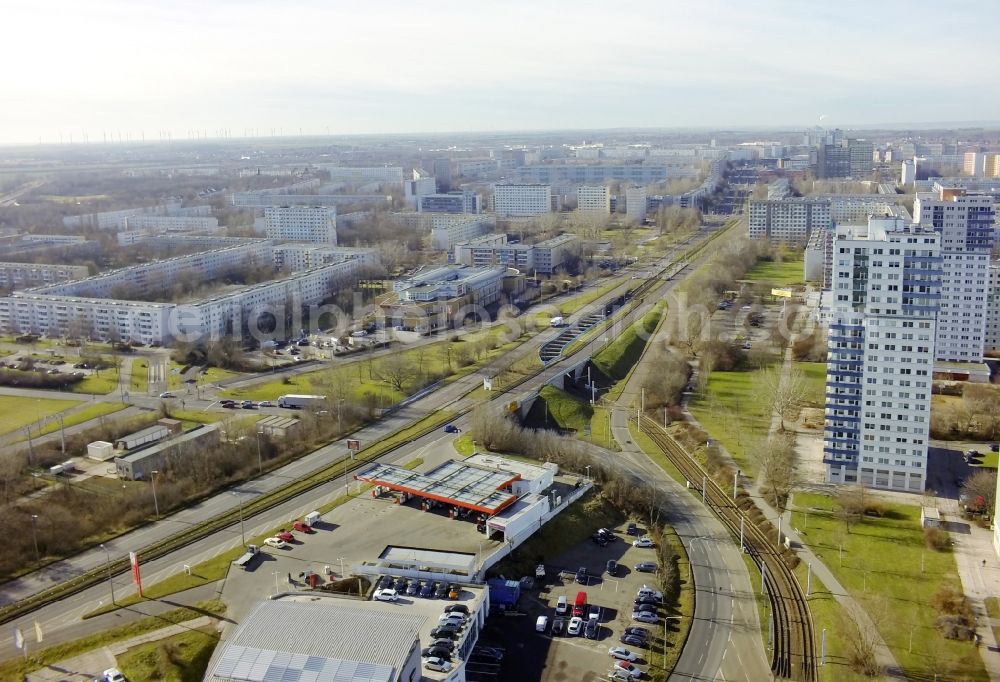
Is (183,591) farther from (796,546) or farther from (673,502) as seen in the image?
(796,546)

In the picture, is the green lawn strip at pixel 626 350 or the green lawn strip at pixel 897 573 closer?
Result: the green lawn strip at pixel 897 573

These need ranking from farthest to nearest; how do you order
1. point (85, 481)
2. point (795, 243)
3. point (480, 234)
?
point (480, 234)
point (795, 243)
point (85, 481)

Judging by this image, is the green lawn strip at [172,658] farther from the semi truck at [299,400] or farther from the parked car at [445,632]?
the semi truck at [299,400]

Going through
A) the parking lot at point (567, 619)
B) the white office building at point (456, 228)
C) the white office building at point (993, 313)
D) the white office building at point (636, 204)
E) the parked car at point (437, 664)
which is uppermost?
the white office building at point (636, 204)

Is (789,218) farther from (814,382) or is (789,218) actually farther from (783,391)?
(783,391)

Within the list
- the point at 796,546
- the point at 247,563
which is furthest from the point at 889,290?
the point at 247,563

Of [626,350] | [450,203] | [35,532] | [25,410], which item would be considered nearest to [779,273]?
[626,350]

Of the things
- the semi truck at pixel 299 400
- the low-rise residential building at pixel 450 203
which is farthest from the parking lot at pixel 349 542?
the low-rise residential building at pixel 450 203
